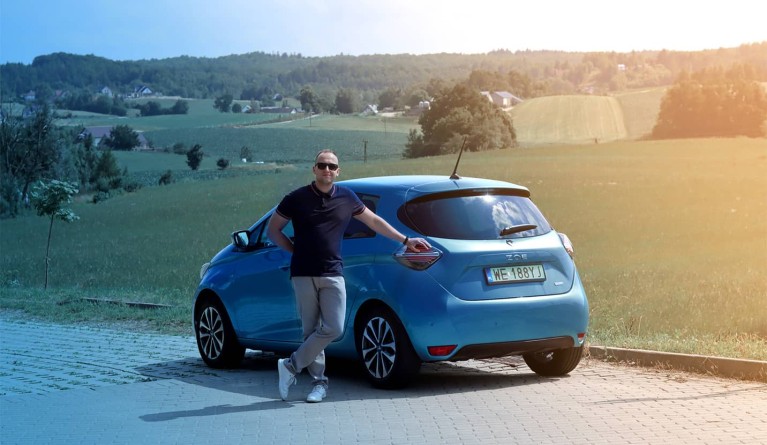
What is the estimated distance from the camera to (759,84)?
363 feet

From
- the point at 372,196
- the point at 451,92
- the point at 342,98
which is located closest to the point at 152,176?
the point at 451,92

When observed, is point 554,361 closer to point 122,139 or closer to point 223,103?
point 122,139

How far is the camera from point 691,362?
33.7 ft

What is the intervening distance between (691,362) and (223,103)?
16603cm

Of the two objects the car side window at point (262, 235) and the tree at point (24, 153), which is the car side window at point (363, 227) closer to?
the car side window at point (262, 235)

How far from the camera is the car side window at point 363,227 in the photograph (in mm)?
9849

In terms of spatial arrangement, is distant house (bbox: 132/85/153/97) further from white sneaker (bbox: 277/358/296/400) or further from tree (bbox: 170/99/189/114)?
white sneaker (bbox: 277/358/296/400)

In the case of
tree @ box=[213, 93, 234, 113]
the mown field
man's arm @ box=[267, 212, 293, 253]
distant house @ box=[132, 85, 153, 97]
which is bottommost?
the mown field

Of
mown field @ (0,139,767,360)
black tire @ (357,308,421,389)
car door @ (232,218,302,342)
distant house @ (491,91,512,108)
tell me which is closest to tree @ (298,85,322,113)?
distant house @ (491,91,512,108)

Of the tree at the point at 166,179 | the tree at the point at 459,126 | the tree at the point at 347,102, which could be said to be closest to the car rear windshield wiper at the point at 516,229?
the tree at the point at 166,179

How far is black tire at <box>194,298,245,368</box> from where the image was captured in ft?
37.3

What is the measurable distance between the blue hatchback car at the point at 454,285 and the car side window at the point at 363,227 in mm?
12

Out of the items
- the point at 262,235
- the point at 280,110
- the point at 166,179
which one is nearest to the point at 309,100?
the point at 280,110

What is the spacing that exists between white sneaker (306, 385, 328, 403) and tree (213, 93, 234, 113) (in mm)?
162770
